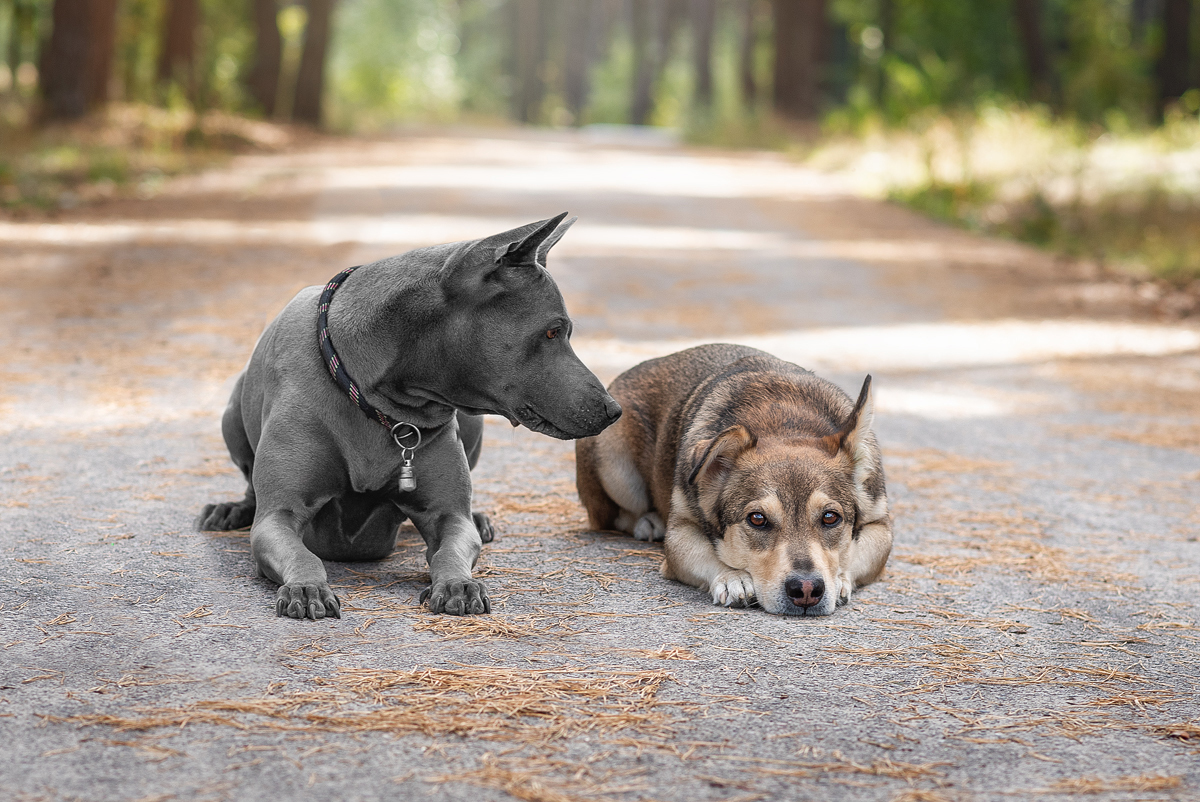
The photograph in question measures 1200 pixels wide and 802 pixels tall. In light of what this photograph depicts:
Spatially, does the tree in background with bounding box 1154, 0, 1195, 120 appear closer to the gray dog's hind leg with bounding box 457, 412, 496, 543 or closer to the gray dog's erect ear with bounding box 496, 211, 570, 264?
the gray dog's hind leg with bounding box 457, 412, 496, 543

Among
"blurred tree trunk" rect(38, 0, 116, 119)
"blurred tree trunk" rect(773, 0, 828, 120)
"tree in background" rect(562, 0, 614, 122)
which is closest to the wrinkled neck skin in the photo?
"blurred tree trunk" rect(38, 0, 116, 119)

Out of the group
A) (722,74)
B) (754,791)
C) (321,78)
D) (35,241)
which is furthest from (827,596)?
(722,74)

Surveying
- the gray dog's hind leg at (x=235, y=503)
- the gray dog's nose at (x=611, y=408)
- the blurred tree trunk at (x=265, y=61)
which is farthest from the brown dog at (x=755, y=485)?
the blurred tree trunk at (x=265, y=61)

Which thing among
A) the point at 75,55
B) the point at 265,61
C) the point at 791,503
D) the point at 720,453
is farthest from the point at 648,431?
the point at 265,61

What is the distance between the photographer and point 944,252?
52.5ft

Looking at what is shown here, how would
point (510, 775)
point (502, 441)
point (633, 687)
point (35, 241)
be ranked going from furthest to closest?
1. point (35, 241)
2. point (502, 441)
3. point (633, 687)
4. point (510, 775)

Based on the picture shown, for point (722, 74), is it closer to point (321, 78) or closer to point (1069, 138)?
point (321, 78)

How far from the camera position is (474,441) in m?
5.52

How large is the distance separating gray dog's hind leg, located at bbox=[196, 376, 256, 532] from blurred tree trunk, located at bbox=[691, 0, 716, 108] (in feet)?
168

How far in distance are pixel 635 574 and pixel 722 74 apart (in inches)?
3044

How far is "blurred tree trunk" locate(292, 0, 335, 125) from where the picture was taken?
1320 inches

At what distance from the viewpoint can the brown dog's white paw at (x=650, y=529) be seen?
5629mm

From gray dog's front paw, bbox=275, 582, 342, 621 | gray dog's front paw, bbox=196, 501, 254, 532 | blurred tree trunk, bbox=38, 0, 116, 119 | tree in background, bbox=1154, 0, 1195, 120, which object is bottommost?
gray dog's front paw, bbox=196, 501, 254, 532

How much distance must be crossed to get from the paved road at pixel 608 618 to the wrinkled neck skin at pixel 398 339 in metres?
0.71
